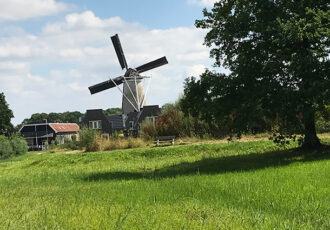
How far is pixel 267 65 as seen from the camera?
11.1 metres

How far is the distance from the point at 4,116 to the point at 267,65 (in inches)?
2796

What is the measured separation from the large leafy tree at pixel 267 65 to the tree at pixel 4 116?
68.2m

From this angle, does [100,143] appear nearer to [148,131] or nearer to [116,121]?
[148,131]

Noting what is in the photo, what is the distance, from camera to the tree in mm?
72188

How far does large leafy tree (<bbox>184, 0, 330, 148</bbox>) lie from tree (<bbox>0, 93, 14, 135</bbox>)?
6815 cm

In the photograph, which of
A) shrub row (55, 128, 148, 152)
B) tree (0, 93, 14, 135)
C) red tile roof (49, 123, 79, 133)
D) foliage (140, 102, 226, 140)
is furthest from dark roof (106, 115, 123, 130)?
foliage (140, 102, 226, 140)

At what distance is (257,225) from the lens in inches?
165

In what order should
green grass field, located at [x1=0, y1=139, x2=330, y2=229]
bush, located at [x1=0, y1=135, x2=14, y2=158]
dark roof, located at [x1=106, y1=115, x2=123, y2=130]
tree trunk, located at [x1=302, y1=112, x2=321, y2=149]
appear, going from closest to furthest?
green grass field, located at [x1=0, y1=139, x2=330, y2=229]
tree trunk, located at [x1=302, y1=112, x2=321, y2=149]
bush, located at [x1=0, y1=135, x2=14, y2=158]
dark roof, located at [x1=106, y1=115, x2=123, y2=130]

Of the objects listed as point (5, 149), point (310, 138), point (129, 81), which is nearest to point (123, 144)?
point (310, 138)

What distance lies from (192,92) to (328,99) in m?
4.23

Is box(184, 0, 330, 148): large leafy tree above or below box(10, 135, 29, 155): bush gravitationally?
above

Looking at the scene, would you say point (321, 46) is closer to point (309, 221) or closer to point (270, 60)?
point (270, 60)

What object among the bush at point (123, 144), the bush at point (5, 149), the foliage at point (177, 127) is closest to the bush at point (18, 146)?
the bush at point (5, 149)

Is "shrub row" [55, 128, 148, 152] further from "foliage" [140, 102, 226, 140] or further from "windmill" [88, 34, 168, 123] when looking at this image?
"windmill" [88, 34, 168, 123]
